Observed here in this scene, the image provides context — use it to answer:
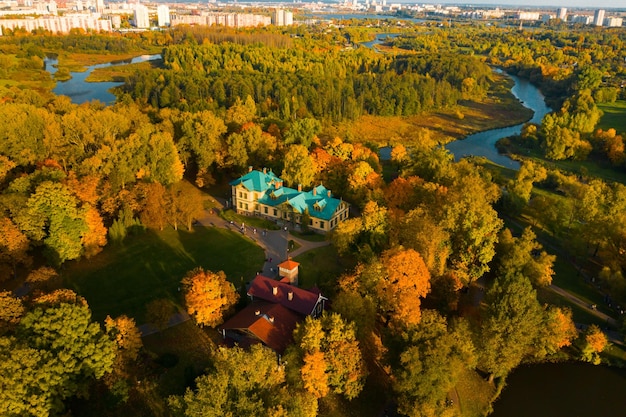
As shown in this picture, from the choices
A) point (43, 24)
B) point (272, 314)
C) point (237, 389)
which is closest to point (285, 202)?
point (272, 314)

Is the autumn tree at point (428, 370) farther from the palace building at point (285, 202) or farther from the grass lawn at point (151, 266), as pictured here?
the palace building at point (285, 202)

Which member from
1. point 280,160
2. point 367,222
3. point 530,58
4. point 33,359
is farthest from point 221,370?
point 530,58

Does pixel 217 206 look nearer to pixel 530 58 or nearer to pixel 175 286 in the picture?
pixel 175 286

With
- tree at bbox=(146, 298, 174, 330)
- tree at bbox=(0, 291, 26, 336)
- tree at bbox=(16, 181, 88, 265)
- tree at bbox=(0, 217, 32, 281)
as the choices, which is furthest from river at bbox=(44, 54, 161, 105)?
tree at bbox=(0, 291, 26, 336)

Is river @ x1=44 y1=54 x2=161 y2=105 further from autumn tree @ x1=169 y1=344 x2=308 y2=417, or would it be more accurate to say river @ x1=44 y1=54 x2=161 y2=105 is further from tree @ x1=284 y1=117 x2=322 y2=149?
autumn tree @ x1=169 y1=344 x2=308 y2=417

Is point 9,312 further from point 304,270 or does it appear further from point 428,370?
point 428,370

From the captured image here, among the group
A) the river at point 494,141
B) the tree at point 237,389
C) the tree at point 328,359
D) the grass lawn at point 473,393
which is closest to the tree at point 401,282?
the tree at point 328,359

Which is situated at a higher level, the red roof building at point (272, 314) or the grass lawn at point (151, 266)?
the red roof building at point (272, 314)
